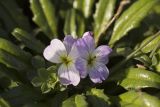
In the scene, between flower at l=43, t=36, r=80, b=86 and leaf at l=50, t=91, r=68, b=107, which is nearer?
flower at l=43, t=36, r=80, b=86

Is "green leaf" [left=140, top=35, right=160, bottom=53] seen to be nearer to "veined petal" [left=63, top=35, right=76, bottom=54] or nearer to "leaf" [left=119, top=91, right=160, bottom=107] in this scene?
"leaf" [left=119, top=91, right=160, bottom=107]

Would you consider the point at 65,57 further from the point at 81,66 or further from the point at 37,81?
the point at 37,81

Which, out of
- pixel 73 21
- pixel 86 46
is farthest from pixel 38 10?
pixel 86 46

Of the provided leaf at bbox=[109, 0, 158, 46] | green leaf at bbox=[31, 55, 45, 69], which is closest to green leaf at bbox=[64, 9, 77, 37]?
leaf at bbox=[109, 0, 158, 46]

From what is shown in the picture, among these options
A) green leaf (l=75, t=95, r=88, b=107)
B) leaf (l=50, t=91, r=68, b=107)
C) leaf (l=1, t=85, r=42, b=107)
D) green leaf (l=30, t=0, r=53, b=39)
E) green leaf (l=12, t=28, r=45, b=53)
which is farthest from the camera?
green leaf (l=30, t=0, r=53, b=39)

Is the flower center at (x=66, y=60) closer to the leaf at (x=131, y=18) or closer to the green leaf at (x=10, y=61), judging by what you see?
the green leaf at (x=10, y=61)

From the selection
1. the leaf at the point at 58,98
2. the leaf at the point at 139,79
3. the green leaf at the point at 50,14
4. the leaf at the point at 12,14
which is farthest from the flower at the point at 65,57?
the leaf at the point at 12,14

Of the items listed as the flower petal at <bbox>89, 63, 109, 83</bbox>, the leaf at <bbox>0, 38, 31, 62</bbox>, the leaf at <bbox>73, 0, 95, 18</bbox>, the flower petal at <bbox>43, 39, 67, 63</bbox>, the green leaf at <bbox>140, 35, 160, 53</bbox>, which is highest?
the leaf at <bbox>73, 0, 95, 18</bbox>
